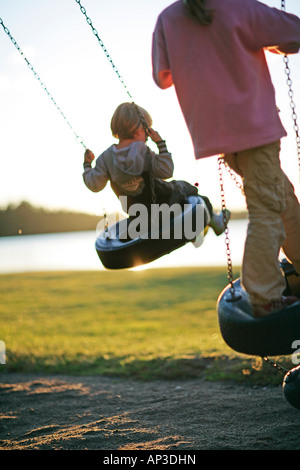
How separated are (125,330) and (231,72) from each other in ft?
31.3

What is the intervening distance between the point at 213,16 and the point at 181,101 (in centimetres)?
45

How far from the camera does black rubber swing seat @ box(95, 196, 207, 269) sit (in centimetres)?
357

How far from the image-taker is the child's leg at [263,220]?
2586 millimetres

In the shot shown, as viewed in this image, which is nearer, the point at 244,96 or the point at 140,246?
the point at 244,96

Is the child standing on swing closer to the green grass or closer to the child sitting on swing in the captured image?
the child sitting on swing

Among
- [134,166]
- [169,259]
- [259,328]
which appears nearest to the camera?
[259,328]

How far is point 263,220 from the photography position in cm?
260

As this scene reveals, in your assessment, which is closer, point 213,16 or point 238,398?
point 213,16

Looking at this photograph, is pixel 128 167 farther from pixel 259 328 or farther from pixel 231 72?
pixel 259 328

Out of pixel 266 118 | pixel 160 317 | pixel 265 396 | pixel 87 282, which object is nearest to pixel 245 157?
pixel 266 118

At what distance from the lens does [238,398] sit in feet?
15.6

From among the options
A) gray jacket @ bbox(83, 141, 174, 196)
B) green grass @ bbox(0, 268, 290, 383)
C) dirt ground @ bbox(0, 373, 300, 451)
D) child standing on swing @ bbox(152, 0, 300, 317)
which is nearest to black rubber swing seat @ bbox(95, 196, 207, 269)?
gray jacket @ bbox(83, 141, 174, 196)

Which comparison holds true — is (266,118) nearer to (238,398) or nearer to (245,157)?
(245,157)

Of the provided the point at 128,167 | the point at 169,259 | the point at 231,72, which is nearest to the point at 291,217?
the point at 231,72
